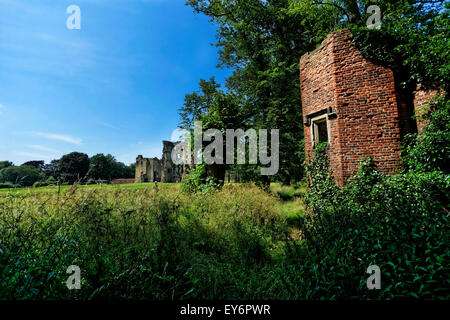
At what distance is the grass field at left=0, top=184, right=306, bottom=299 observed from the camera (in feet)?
8.10

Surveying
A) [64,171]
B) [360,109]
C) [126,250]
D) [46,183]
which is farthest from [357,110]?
[64,171]

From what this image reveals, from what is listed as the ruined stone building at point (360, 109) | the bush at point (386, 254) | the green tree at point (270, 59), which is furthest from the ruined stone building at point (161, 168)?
the bush at point (386, 254)

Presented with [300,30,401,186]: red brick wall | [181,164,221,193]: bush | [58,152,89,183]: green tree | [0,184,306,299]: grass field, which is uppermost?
[58,152,89,183]: green tree

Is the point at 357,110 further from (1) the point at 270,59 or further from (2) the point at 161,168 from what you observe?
(2) the point at 161,168

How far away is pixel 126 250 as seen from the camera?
308cm

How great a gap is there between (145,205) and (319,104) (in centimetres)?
725

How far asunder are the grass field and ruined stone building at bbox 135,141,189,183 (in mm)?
34647

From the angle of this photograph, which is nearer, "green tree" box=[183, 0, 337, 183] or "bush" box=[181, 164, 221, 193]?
"bush" box=[181, 164, 221, 193]

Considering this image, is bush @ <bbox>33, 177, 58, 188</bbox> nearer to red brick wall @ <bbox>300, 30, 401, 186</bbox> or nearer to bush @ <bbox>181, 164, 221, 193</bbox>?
bush @ <bbox>181, 164, 221, 193</bbox>

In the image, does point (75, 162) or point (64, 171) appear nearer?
point (64, 171)

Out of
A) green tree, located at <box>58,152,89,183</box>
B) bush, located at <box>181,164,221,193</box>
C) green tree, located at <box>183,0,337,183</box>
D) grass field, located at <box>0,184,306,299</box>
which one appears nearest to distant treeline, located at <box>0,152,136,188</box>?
green tree, located at <box>58,152,89,183</box>

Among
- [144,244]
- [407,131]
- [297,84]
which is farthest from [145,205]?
[297,84]

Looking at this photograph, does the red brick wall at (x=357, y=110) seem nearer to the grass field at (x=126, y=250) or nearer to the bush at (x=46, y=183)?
the grass field at (x=126, y=250)

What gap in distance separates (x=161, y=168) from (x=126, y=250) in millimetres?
39391
